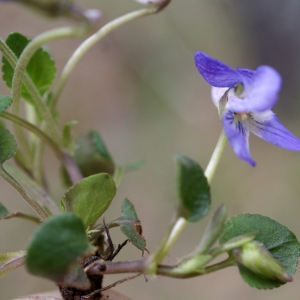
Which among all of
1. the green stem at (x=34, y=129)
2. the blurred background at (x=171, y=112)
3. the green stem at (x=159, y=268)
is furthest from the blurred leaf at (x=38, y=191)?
the blurred background at (x=171, y=112)

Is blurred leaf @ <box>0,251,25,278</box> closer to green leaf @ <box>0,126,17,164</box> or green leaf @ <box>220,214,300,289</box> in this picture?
green leaf @ <box>0,126,17,164</box>

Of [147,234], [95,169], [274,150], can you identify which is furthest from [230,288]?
[95,169]

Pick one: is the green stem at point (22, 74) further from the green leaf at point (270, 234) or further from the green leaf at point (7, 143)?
the green leaf at point (270, 234)

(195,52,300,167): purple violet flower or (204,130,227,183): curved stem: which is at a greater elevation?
(195,52,300,167): purple violet flower

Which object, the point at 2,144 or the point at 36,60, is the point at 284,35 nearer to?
the point at 36,60

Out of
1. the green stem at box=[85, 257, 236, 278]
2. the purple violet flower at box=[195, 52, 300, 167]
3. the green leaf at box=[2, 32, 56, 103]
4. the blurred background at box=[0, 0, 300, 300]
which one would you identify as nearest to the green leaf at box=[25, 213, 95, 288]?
the green stem at box=[85, 257, 236, 278]

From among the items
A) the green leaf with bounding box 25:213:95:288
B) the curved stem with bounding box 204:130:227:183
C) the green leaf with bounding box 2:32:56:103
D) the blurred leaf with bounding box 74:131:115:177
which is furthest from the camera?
the blurred leaf with bounding box 74:131:115:177
